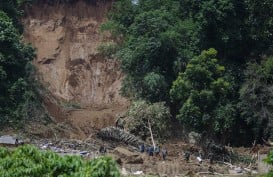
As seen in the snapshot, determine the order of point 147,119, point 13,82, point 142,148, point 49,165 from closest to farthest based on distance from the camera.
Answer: point 49,165
point 142,148
point 147,119
point 13,82

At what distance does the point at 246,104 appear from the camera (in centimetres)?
2936

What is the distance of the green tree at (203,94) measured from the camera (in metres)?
28.1

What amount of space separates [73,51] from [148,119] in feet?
63.6

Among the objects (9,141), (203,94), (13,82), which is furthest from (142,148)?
(13,82)

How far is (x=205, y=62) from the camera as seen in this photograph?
2867 cm

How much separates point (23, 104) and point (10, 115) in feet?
3.09

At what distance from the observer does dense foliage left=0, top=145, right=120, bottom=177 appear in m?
9.84

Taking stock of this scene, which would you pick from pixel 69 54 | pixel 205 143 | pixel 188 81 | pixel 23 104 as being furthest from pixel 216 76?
pixel 69 54

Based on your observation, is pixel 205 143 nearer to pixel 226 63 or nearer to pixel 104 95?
pixel 226 63

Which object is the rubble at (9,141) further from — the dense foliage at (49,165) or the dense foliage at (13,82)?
the dense foliage at (49,165)

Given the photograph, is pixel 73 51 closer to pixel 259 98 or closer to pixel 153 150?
pixel 259 98

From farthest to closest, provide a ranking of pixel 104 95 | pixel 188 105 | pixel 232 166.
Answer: pixel 104 95, pixel 188 105, pixel 232 166

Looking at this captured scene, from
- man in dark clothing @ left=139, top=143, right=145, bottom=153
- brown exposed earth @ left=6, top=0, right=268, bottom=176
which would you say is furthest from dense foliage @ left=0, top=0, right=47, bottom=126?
brown exposed earth @ left=6, top=0, right=268, bottom=176

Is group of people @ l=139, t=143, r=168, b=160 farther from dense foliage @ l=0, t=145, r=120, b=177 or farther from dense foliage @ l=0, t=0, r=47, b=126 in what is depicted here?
dense foliage @ l=0, t=145, r=120, b=177
